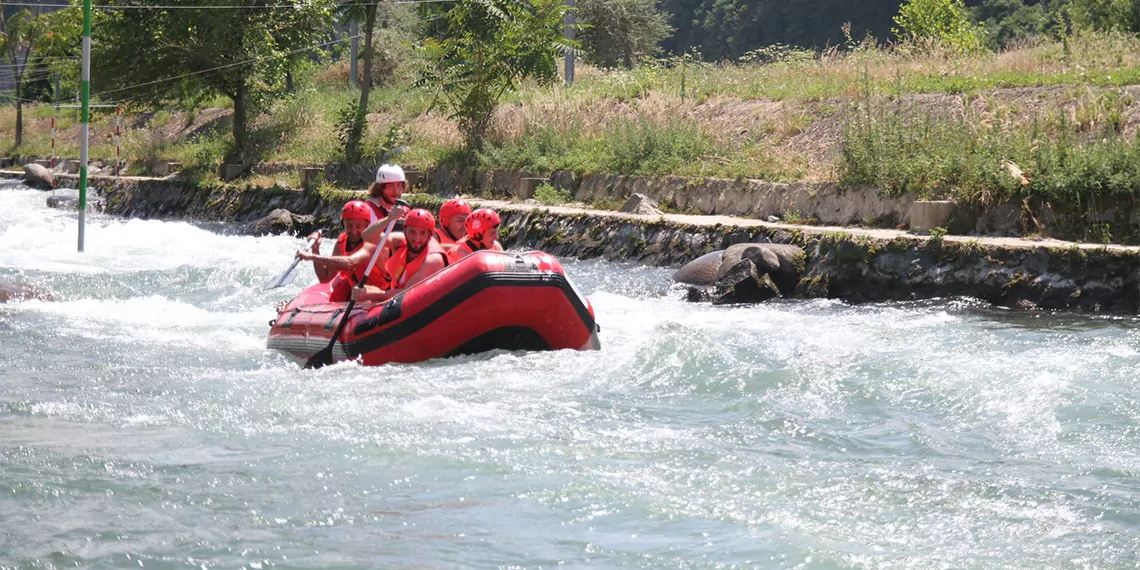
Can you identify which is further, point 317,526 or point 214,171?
point 214,171

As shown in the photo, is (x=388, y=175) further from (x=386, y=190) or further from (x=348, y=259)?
(x=348, y=259)

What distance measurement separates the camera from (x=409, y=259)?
9.62 metres

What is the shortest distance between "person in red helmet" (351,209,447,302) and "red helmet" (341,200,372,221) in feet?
1.33

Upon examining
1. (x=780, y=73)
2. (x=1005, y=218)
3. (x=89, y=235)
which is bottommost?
(x=89, y=235)

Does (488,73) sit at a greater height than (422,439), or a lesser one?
greater

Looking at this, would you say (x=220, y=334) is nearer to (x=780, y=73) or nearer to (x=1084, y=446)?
(x=1084, y=446)

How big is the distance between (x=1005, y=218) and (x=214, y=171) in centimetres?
1836

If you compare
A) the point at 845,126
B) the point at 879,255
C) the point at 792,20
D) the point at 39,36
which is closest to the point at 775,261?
the point at 879,255

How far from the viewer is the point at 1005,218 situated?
43.1 feet

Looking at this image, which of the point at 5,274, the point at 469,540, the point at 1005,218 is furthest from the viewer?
the point at 5,274

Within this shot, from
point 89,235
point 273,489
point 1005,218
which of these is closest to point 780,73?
point 1005,218

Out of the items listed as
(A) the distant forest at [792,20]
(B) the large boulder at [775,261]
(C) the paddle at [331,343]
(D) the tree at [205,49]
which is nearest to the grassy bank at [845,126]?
(D) the tree at [205,49]

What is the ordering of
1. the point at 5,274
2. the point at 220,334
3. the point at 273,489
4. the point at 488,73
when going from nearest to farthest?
the point at 273,489 → the point at 220,334 → the point at 5,274 → the point at 488,73

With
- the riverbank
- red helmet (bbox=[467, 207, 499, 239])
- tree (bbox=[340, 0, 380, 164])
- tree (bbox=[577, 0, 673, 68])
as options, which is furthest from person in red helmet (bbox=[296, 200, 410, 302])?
tree (bbox=[577, 0, 673, 68])
